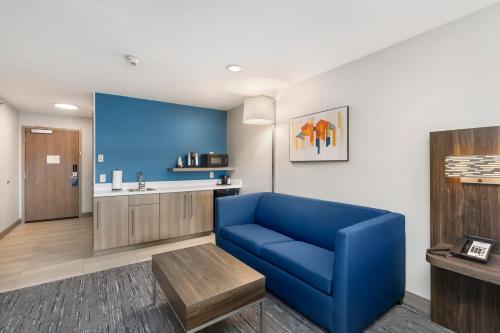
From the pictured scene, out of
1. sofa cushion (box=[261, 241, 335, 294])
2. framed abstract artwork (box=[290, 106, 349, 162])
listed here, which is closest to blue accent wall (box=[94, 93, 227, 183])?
framed abstract artwork (box=[290, 106, 349, 162])

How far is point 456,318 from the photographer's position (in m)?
1.85

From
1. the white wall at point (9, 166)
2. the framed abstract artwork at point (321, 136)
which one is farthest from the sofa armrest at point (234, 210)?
the white wall at point (9, 166)

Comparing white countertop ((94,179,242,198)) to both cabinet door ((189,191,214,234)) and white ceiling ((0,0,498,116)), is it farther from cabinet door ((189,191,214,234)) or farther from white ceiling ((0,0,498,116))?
white ceiling ((0,0,498,116))

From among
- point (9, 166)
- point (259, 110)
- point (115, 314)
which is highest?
point (259, 110)

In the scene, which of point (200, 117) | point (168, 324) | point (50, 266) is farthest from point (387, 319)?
point (200, 117)

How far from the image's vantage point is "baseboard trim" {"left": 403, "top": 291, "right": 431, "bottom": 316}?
2.07 meters

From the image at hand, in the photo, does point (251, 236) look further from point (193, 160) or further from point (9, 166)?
point (9, 166)

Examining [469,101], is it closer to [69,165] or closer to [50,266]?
[50,266]

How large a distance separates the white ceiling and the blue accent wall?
2.07ft

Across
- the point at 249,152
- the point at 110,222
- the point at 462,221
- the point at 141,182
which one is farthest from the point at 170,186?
the point at 462,221

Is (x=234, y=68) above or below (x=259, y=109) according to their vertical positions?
above

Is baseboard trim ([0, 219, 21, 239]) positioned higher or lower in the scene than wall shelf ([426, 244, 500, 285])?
lower

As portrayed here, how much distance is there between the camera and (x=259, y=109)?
339 cm

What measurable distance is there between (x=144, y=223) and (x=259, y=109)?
7.92 ft
